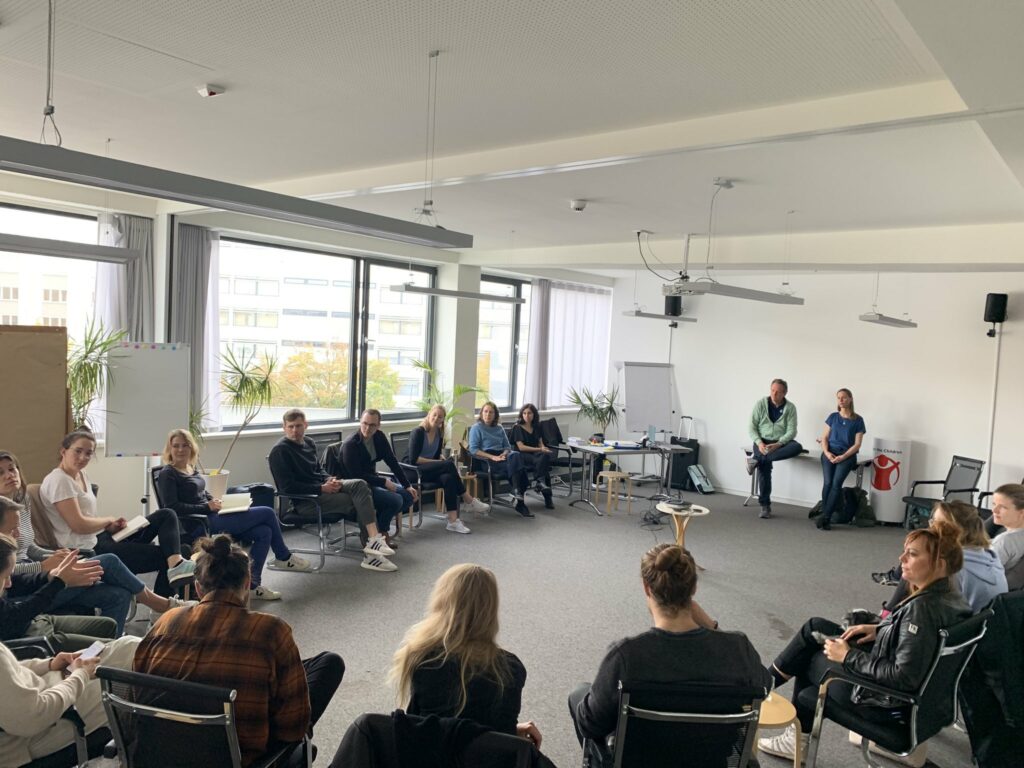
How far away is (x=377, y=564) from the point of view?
18.1ft

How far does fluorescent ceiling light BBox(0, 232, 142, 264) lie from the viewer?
408 cm

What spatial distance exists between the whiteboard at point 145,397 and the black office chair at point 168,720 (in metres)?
3.82

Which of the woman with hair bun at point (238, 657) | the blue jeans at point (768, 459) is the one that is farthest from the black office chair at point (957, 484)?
the woman with hair bun at point (238, 657)

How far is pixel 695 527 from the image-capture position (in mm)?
7449

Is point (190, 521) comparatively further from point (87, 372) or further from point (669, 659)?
point (669, 659)

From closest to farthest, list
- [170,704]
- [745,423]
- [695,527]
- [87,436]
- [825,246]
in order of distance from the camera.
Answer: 1. [170,704]
2. [87,436]
3. [825,246]
4. [695,527]
5. [745,423]

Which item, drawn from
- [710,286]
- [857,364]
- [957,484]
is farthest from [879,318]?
→ [710,286]

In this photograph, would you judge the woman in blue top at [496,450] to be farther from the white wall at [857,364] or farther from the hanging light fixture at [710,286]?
the white wall at [857,364]

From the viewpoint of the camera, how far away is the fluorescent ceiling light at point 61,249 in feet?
13.4

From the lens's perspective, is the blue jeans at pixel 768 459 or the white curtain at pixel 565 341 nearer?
the blue jeans at pixel 768 459

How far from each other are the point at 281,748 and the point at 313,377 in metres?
5.82

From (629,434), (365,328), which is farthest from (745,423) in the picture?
(365,328)

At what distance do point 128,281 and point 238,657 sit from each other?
4903mm

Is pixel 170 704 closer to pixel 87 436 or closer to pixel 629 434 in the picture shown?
pixel 87 436
